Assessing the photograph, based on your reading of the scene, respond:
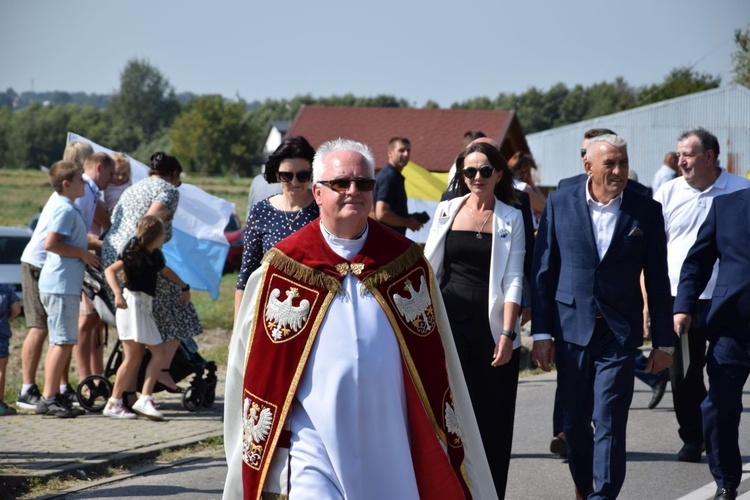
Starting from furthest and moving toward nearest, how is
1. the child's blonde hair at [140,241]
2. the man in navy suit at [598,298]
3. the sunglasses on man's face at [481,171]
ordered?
1. the child's blonde hair at [140,241]
2. the sunglasses on man's face at [481,171]
3. the man in navy suit at [598,298]

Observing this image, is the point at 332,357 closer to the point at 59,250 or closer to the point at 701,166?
the point at 701,166

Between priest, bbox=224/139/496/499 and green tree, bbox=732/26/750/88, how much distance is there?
7025 cm

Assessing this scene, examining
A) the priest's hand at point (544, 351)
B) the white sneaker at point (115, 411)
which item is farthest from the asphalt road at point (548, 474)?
the white sneaker at point (115, 411)

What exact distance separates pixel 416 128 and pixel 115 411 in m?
38.3

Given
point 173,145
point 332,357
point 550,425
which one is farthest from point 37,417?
point 173,145

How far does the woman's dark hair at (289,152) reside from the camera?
584 centimetres

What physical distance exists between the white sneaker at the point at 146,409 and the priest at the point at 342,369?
15.5 ft

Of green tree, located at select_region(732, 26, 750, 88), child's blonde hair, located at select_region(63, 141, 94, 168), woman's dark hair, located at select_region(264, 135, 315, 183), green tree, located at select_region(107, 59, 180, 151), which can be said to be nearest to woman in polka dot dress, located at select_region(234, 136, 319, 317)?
woman's dark hair, located at select_region(264, 135, 315, 183)

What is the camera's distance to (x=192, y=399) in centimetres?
940

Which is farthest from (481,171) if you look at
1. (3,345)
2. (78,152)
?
(78,152)

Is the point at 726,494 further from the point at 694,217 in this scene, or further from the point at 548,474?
the point at 694,217

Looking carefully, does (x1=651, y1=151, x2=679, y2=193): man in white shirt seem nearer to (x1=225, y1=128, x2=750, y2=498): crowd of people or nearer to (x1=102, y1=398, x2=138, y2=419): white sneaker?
(x1=225, y1=128, x2=750, y2=498): crowd of people

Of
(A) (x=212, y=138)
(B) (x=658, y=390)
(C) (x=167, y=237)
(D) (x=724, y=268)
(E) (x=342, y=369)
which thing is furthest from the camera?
(A) (x=212, y=138)

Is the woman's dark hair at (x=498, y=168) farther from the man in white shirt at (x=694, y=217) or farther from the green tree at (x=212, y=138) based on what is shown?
the green tree at (x=212, y=138)
